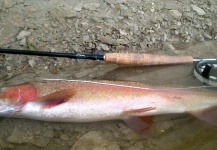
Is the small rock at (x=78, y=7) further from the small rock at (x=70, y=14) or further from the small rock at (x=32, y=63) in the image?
the small rock at (x=32, y=63)

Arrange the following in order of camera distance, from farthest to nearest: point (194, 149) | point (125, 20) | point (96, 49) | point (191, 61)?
point (125, 20)
point (96, 49)
point (191, 61)
point (194, 149)

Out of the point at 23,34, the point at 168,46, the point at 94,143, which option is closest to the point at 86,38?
the point at 23,34

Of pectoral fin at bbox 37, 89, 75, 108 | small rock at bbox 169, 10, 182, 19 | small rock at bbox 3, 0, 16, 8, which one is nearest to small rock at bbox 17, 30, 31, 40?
small rock at bbox 3, 0, 16, 8

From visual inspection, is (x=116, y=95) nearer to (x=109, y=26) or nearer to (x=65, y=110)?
(x=65, y=110)

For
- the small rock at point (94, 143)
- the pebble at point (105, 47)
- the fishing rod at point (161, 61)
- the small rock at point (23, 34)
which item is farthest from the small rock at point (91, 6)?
the small rock at point (94, 143)

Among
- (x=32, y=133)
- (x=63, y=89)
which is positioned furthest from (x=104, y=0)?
(x=32, y=133)

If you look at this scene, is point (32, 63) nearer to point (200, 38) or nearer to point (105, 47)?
point (105, 47)
